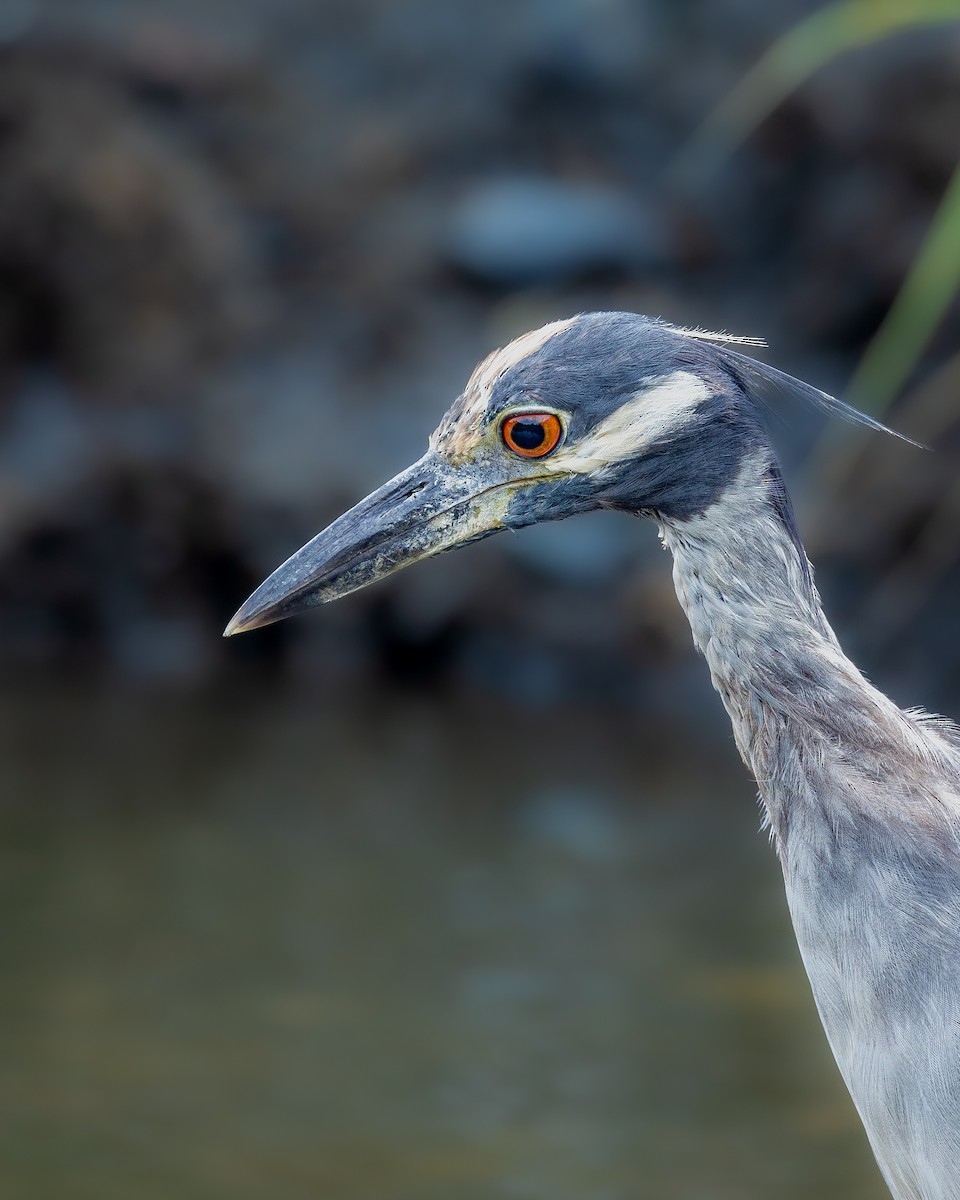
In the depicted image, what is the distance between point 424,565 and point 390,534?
4804mm

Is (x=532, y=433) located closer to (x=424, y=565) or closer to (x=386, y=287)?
(x=424, y=565)

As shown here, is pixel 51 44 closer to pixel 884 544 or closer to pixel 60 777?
pixel 60 777

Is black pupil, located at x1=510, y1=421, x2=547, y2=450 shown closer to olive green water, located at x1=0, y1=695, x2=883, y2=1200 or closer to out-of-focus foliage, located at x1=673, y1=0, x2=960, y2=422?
out-of-focus foliage, located at x1=673, y1=0, x2=960, y2=422

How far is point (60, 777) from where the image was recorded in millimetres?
6363

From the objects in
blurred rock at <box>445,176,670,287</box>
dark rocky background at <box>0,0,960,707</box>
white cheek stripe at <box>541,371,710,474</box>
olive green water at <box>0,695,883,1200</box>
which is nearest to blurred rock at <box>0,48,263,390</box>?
dark rocky background at <box>0,0,960,707</box>

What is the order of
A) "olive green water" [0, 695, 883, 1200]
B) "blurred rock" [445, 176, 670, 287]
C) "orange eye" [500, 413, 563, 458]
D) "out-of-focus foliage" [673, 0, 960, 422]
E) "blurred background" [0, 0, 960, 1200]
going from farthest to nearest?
"blurred rock" [445, 176, 670, 287] → "blurred background" [0, 0, 960, 1200] → "olive green water" [0, 695, 883, 1200] → "out-of-focus foliage" [673, 0, 960, 422] → "orange eye" [500, 413, 563, 458]

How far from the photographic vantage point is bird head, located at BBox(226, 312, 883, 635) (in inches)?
103

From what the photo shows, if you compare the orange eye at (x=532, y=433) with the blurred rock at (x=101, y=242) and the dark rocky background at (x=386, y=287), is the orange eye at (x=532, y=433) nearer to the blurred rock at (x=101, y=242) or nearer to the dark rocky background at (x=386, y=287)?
the dark rocky background at (x=386, y=287)

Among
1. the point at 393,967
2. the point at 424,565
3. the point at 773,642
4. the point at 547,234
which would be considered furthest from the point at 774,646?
the point at 547,234

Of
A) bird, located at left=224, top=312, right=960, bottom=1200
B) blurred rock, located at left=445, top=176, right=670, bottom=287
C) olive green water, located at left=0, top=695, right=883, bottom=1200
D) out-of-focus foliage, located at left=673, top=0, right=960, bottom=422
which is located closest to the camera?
bird, located at left=224, top=312, right=960, bottom=1200

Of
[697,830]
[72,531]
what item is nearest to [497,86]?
[72,531]

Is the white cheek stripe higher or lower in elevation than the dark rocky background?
lower

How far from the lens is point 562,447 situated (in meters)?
2.68

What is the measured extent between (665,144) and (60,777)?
429 centimetres
